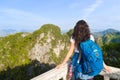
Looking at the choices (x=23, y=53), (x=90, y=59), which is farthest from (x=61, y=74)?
(x=23, y=53)

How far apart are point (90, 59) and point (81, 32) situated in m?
0.60

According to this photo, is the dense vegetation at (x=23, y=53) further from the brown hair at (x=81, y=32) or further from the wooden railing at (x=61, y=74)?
the brown hair at (x=81, y=32)

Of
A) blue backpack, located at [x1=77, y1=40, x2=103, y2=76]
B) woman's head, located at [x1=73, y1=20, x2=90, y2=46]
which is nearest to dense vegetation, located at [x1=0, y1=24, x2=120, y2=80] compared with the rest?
woman's head, located at [x1=73, y1=20, x2=90, y2=46]

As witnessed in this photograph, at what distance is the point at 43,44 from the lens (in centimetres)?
6525

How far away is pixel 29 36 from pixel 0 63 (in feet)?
32.4

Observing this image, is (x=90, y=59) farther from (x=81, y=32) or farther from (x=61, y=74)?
(x=61, y=74)

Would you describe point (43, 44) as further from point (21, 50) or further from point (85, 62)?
point (85, 62)

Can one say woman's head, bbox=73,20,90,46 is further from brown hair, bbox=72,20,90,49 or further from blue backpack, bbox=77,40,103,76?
blue backpack, bbox=77,40,103,76

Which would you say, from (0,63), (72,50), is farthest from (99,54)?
(0,63)

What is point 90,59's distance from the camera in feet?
14.6

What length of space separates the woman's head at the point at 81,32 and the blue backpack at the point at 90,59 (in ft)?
0.54

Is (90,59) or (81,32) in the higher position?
(81,32)

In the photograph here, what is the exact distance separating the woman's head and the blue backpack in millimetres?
164

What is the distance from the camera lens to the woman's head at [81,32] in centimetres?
474
